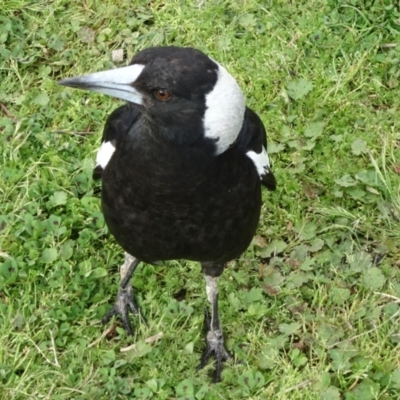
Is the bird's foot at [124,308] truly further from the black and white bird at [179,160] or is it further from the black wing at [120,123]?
the black wing at [120,123]

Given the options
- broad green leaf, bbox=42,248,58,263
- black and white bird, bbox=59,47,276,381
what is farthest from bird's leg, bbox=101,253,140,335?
black and white bird, bbox=59,47,276,381

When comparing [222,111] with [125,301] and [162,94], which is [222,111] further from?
[125,301]

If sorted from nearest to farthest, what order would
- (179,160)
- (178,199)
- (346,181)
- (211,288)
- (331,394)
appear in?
1. (179,160)
2. (178,199)
3. (331,394)
4. (211,288)
5. (346,181)

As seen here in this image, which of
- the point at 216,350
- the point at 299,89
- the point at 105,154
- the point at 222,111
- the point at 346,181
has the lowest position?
the point at 216,350

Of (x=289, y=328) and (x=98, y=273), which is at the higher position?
(x=98, y=273)

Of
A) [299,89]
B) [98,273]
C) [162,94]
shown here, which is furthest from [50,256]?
[299,89]

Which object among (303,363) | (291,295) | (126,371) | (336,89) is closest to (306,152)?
(336,89)

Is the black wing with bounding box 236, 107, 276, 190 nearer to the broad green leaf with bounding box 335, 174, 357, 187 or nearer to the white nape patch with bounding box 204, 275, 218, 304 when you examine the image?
the white nape patch with bounding box 204, 275, 218, 304

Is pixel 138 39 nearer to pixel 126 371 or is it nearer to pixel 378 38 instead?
pixel 378 38
